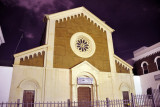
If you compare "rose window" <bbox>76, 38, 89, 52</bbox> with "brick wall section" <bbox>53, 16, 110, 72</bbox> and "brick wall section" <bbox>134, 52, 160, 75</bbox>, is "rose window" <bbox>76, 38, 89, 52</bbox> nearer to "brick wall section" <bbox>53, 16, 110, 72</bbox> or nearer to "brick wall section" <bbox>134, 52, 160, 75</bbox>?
"brick wall section" <bbox>53, 16, 110, 72</bbox>

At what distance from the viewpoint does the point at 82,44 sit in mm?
17359

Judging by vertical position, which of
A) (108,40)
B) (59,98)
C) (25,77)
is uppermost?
(108,40)

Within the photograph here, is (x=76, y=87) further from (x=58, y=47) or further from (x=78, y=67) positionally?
(x=58, y=47)

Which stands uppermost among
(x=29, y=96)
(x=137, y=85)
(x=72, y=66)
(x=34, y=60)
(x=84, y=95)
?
(x=34, y=60)

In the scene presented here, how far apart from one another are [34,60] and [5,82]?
10.7ft

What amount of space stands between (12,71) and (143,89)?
56.4 feet

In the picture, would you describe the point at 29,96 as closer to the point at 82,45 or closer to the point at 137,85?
the point at 82,45

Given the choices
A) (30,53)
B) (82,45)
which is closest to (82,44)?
(82,45)

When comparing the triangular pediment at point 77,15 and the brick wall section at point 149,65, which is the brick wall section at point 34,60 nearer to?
A: the triangular pediment at point 77,15

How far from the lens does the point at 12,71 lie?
12.7m

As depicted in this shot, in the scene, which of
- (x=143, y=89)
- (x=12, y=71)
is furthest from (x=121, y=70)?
(x=12, y=71)

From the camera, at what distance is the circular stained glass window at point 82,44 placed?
1642 cm

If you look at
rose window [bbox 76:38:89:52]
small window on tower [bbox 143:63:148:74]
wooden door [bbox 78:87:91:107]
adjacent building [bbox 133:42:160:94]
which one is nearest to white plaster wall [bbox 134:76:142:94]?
adjacent building [bbox 133:42:160:94]

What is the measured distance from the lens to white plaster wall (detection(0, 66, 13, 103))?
38.9 feet
